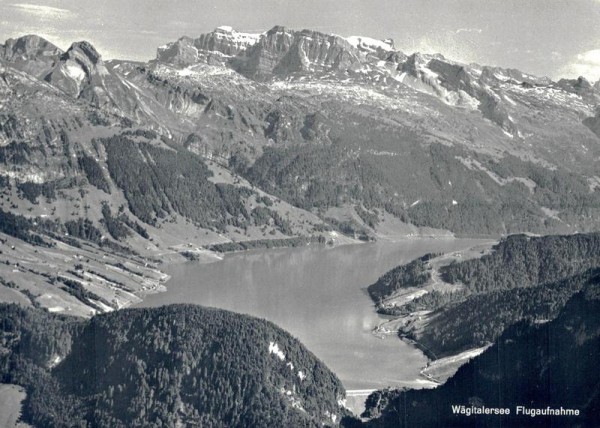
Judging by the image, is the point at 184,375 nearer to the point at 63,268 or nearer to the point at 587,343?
the point at 587,343

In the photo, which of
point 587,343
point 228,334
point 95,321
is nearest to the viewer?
point 587,343

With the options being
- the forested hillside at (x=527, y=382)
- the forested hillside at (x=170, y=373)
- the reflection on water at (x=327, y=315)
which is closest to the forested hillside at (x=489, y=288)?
the reflection on water at (x=327, y=315)

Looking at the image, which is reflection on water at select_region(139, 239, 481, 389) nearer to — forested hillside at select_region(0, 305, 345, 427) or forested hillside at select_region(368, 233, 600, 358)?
forested hillside at select_region(368, 233, 600, 358)

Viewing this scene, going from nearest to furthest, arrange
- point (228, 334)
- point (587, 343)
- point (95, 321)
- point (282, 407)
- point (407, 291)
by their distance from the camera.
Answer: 1. point (587, 343)
2. point (282, 407)
3. point (228, 334)
4. point (95, 321)
5. point (407, 291)

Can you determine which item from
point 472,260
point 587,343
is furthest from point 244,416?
point 472,260

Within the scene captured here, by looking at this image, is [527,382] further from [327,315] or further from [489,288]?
[489,288]

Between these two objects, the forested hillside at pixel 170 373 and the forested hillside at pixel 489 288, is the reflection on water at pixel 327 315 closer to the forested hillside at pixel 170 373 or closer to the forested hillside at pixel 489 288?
the forested hillside at pixel 489 288

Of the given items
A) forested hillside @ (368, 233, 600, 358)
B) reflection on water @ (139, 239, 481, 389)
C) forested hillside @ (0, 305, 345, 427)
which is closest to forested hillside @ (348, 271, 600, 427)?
forested hillside @ (0, 305, 345, 427)
